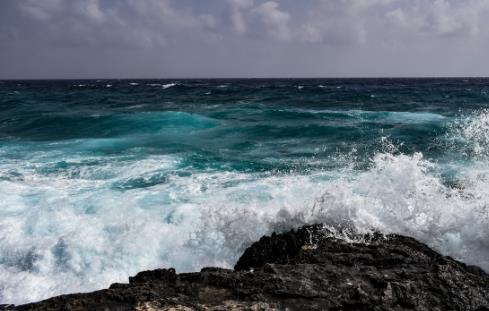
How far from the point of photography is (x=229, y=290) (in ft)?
11.2

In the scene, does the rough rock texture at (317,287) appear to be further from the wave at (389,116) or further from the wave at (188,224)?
the wave at (389,116)

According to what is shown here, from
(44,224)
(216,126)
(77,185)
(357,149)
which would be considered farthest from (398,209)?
(216,126)

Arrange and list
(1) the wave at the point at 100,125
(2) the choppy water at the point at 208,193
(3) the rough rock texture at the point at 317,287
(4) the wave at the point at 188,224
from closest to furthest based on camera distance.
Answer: (3) the rough rock texture at the point at 317,287 → (4) the wave at the point at 188,224 → (2) the choppy water at the point at 208,193 → (1) the wave at the point at 100,125

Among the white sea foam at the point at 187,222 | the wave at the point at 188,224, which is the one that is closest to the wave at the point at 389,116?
the white sea foam at the point at 187,222

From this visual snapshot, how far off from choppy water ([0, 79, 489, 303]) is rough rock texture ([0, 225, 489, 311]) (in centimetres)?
117

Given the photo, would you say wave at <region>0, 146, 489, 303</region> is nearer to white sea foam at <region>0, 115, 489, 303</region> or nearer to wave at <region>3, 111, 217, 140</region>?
white sea foam at <region>0, 115, 489, 303</region>

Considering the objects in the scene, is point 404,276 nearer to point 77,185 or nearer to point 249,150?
point 77,185

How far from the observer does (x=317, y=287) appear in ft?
11.5

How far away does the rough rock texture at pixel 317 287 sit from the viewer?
3.19m

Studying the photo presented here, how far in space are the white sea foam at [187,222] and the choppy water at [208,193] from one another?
2cm

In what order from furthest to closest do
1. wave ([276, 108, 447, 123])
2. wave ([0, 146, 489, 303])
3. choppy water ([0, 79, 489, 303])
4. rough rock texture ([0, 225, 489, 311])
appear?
1. wave ([276, 108, 447, 123])
2. choppy water ([0, 79, 489, 303])
3. wave ([0, 146, 489, 303])
4. rough rock texture ([0, 225, 489, 311])

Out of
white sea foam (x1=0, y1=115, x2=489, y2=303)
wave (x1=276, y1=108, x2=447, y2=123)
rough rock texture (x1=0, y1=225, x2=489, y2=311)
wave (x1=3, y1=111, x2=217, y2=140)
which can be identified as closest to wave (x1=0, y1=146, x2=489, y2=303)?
white sea foam (x1=0, y1=115, x2=489, y2=303)

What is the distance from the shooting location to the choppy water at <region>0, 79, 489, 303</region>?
5.47m

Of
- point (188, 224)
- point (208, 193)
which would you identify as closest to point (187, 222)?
point (188, 224)
